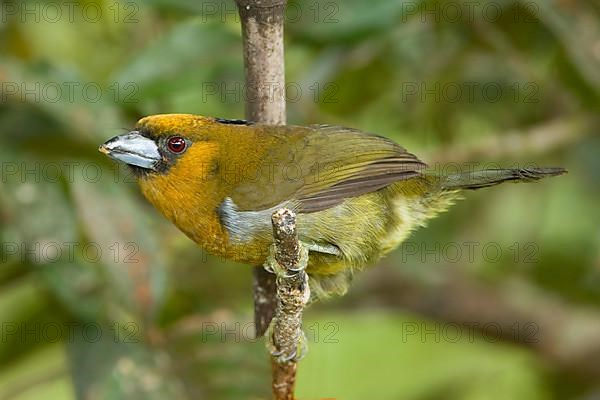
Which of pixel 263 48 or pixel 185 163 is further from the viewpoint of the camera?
pixel 185 163

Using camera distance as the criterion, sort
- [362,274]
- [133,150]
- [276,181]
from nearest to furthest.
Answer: [133,150], [276,181], [362,274]

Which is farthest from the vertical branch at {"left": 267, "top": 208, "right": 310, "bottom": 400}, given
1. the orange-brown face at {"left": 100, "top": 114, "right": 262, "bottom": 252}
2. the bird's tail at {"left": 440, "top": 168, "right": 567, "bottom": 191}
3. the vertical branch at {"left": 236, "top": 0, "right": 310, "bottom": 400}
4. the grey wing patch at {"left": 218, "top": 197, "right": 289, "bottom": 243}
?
the bird's tail at {"left": 440, "top": 168, "right": 567, "bottom": 191}

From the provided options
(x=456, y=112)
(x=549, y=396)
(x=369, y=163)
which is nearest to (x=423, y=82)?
(x=456, y=112)

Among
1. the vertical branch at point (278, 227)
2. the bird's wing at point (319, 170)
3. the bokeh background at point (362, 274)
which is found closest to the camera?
the vertical branch at point (278, 227)

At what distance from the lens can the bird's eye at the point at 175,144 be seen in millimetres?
2619

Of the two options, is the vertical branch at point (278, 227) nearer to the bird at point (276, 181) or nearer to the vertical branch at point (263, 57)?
the vertical branch at point (263, 57)

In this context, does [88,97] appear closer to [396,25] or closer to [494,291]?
[396,25]

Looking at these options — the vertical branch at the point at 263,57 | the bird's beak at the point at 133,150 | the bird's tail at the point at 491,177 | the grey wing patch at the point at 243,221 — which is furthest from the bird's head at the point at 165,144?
the bird's tail at the point at 491,177

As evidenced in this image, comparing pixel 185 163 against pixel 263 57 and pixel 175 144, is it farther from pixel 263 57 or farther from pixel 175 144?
pixel 263 57

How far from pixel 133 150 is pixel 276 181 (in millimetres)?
359

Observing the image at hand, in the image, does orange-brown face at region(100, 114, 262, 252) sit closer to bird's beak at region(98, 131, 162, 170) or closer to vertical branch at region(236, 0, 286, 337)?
bird's beak at region(98, 131, 162, 170)

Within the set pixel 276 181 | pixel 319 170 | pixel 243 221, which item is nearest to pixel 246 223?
pixel 243 221

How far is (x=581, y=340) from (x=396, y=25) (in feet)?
4.59

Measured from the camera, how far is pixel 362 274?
3.60m
